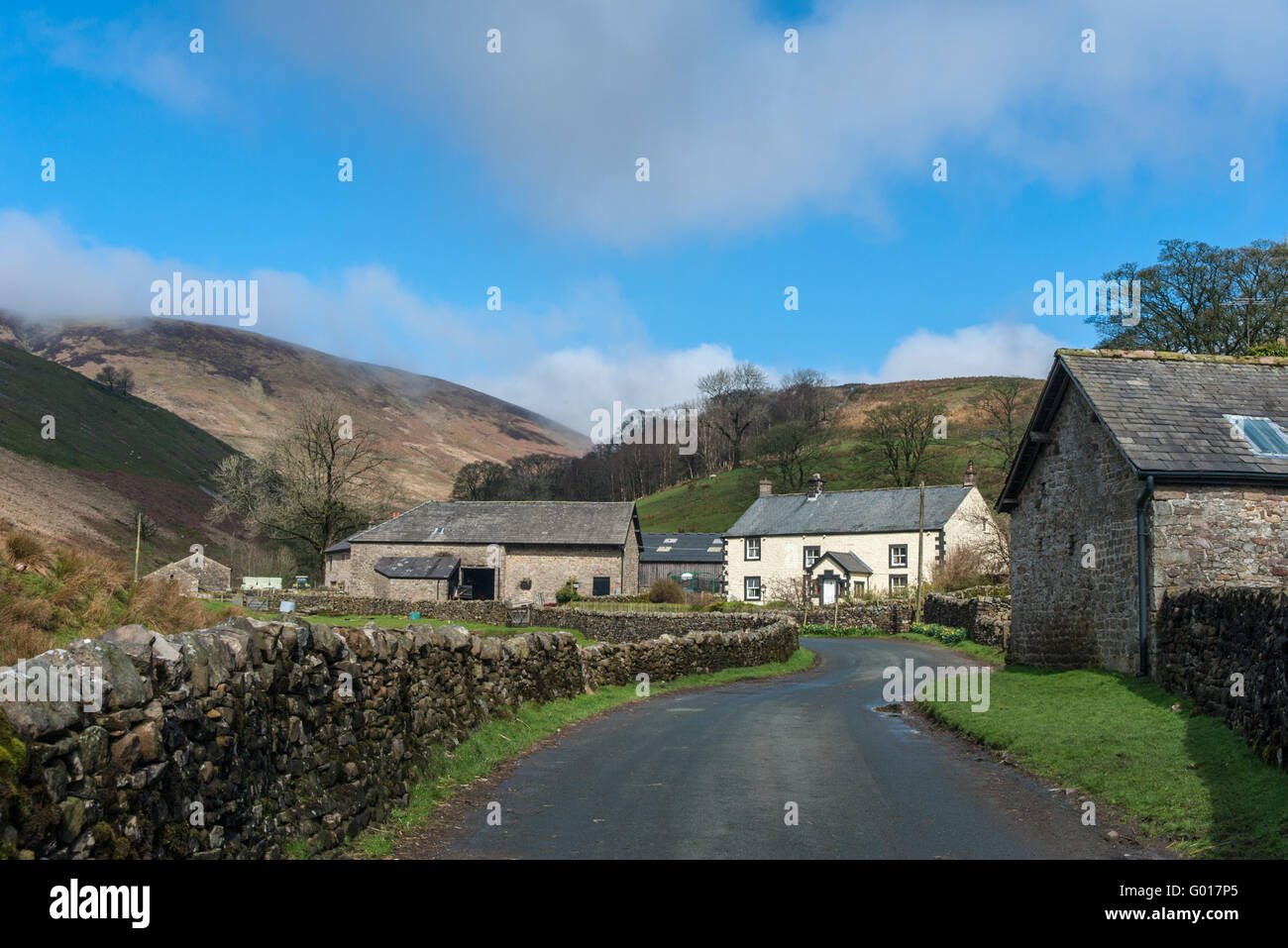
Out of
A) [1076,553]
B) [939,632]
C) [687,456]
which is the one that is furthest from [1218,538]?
[687,456]

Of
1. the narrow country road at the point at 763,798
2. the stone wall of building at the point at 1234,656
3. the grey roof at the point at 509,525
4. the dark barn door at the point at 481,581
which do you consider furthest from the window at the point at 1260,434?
the dark barn door at the point at 481,581

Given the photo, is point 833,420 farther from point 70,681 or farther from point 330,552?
point 70,681

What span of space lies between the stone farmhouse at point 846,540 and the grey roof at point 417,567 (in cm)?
2114

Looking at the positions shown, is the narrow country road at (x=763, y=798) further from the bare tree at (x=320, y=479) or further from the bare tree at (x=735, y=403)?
the bare tree at (x=735, y=403)

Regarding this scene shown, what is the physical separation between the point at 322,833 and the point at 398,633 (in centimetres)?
321

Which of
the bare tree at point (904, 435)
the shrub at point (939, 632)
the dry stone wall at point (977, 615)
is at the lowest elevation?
the shrub at point (939, 632)

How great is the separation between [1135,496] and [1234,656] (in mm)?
5908

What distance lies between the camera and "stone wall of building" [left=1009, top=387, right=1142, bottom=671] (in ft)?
62.3

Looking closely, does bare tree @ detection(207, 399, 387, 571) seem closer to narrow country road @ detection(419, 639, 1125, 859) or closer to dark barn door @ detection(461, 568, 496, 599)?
dark barn door @ detection(461, 568, 496, 599)

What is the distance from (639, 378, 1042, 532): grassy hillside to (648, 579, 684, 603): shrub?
123 feet

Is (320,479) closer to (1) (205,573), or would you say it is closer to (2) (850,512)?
(1) (205,573)

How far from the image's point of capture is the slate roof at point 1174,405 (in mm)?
18234
